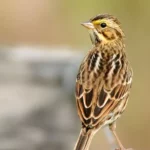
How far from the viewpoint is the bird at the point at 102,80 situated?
1.70 metres

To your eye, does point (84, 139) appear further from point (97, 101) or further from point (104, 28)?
point (104, 28)

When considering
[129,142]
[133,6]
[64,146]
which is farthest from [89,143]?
[133,6]

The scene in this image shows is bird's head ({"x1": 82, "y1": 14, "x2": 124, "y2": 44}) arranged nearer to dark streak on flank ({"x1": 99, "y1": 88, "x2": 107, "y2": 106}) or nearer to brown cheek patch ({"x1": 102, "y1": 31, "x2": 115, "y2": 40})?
brown cheek patch ({"x1": 102, "y1": 31, "x2": 115, "y2": 40})

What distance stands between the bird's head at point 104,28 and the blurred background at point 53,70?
0.21ft

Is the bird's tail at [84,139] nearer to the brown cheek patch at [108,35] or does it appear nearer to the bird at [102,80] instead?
the bird at [102,80]

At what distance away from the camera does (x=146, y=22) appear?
231 centimetres

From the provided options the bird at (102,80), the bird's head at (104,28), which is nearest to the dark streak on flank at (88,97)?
the bird at (102,80)

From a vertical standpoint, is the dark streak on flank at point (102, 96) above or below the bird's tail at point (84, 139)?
above

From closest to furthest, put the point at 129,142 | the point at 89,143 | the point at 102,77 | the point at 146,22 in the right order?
1. the point at 89,143
2. the point at 102,77
3. the point at 129,142
4. the point at 146,22

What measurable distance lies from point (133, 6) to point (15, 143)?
23.3 inches

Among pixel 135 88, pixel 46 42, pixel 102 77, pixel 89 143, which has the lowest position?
pixel 89 143

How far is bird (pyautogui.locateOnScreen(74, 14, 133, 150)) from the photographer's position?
170 centimetres

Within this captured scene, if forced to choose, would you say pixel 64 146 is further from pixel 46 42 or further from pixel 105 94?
pixel 46 42

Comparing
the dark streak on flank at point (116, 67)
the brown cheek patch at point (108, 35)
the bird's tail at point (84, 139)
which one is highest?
the brown cheek patch at point (108, 35)
